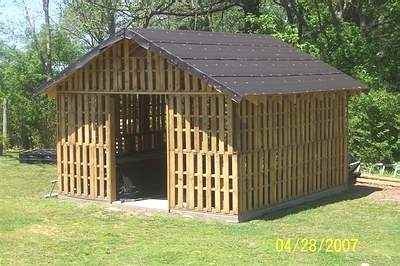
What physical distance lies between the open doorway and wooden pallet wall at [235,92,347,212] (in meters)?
2.48

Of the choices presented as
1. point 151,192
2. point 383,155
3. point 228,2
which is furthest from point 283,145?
point 228,2

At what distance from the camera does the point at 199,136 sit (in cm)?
1373

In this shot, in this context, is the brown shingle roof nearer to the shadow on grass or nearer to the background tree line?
the shadow on grass

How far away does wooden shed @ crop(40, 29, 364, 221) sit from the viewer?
13.5m

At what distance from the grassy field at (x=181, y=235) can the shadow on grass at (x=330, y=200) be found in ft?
0.21

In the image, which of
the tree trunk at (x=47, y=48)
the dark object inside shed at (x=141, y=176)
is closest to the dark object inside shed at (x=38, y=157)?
the tree trunk at (x=47, y=48)

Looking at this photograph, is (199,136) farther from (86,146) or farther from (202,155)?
(86,146)

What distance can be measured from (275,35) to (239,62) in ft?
33.5

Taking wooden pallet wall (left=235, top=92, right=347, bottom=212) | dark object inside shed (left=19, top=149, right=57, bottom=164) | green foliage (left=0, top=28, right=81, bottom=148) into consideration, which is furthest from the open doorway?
green foliage (left=0, top=28, right=81, bottom=148)

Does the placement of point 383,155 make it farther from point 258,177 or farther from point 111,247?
point 111,247

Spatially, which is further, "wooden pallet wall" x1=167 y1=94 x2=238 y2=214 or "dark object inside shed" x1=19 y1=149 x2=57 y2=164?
"dark object inside shed" x1=19 y1=149 x2=57 y2=164

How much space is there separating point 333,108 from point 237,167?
4.54m

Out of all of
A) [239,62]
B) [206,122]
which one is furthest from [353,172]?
[206,122]

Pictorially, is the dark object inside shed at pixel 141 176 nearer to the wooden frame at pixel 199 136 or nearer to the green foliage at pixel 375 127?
the wooden frame at pixel 199 136
